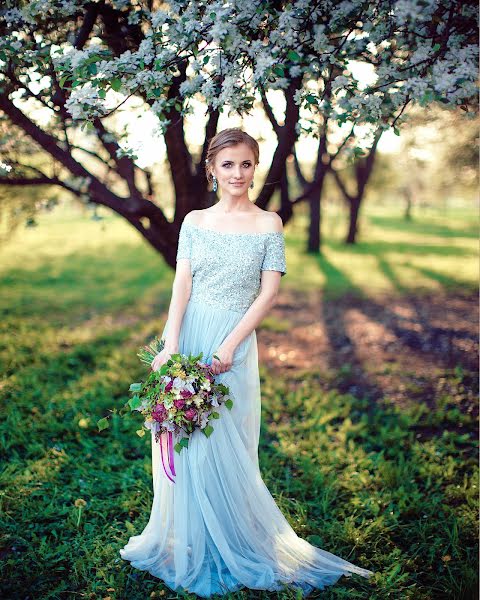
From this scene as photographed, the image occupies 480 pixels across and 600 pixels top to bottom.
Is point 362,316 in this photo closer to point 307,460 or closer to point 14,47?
point 307,460

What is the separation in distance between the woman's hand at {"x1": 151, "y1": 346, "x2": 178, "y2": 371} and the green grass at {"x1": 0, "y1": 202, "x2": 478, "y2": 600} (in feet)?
4.51

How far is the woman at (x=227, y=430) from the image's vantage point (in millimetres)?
2973

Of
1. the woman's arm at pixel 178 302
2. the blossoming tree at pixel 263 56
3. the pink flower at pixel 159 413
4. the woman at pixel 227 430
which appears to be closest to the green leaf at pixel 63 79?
the blossoming tree at pixel 263 56

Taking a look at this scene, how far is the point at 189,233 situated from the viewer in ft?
10.1

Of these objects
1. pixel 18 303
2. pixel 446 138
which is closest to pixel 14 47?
pixel 18 303

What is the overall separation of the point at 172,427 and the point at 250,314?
82 cm

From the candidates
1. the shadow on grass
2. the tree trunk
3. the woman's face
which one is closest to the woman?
the woman's face

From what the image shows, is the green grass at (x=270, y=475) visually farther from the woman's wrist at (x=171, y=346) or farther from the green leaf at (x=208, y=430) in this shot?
the woman's wrist at (x=171, y=346)

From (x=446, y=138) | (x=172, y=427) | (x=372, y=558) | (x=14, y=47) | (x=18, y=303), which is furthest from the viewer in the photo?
(x=446, y=138)

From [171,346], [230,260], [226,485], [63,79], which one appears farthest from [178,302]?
[63,79]

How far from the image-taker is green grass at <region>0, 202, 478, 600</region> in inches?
127

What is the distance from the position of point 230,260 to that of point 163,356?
0.75 m

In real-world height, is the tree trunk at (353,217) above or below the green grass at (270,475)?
above

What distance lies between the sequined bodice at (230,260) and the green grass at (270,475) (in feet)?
6.07
